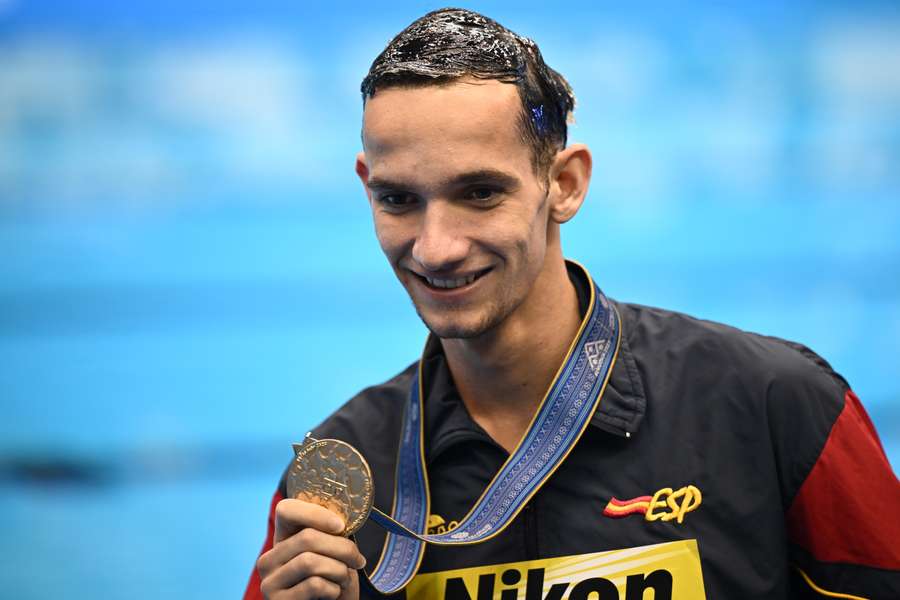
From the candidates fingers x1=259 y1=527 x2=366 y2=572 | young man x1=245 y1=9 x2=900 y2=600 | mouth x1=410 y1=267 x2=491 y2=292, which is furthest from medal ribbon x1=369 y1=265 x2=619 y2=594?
mouth x1=410 y1=267 x2=491 y2=292

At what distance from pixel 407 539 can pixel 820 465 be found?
66cm

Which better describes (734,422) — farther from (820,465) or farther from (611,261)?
(611,261)

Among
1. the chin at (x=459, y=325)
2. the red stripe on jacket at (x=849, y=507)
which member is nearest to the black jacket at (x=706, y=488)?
the red stripe on jacket at (x=849, y=507)

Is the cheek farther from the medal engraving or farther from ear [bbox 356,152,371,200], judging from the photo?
the medal engraving

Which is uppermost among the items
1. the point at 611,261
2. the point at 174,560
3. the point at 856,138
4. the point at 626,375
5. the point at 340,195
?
the point at 340,195

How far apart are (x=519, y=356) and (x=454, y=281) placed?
21 cm

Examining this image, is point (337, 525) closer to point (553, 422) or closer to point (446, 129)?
Answer: point (553, 422)

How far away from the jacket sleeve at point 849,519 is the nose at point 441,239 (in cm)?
64

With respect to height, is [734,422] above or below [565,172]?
below

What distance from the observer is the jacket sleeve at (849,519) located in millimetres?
1687

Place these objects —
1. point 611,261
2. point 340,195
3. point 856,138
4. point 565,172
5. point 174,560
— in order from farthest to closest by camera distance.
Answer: point 340,195, point 856,138, point 611,261, point 174,560, point 565,172

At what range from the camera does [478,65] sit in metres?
1.70

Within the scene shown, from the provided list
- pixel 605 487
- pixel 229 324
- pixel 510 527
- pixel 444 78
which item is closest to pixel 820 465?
pixel 605 487

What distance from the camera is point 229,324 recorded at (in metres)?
5.36
